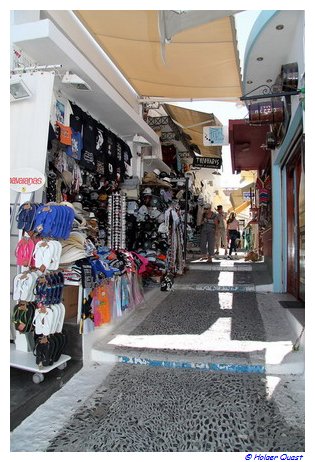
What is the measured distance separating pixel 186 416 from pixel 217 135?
Result: 719 centimetres

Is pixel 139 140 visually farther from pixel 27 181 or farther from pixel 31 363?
pixel 31 363

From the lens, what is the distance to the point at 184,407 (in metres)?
2.80

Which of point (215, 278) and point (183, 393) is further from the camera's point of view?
point (215, 278)

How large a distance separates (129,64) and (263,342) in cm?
500

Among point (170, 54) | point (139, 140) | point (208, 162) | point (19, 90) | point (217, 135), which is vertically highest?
point (170, 54)

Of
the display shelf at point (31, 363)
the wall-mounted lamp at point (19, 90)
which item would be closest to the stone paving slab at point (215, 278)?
the display shelf at point (31, 363)

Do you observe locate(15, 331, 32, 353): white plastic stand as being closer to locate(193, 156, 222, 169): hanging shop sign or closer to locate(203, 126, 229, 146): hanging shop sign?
locate(203, 126, 229, 146): hanging shop sign

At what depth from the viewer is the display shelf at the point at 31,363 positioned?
9.84 ft

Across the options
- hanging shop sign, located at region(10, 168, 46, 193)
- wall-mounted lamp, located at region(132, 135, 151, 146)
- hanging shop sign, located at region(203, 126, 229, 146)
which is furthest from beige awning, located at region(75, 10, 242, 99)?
hanging shop sign, located at region(10, 168, 46, 193)

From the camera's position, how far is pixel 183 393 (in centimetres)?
301

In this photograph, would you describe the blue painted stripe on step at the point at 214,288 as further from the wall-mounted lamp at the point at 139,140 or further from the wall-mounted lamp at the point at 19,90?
the wall-mounted lamp at the point at 19,90

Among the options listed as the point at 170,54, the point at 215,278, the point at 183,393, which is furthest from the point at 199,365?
the point at 215,278

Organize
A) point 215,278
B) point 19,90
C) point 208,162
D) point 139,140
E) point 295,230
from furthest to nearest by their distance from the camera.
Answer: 1. point 208,162
2. point 215,278
3. point 139,140
4. point 295,230
5. point 19,90

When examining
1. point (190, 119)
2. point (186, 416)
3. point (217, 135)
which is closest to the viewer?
point (186, 416)
